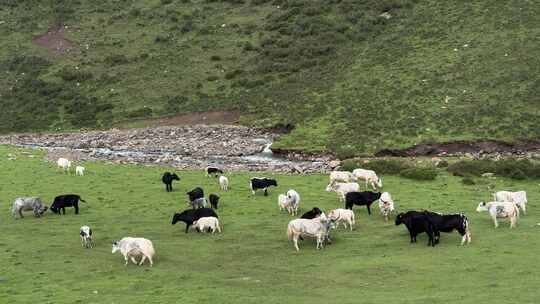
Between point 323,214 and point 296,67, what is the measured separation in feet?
165

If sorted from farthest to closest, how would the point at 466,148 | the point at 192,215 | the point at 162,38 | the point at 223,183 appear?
the point at 162,38
the point at 466,148
the point at 223,183
the point at 192,215

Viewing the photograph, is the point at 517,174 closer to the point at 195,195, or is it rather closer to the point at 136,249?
the point at 195,195

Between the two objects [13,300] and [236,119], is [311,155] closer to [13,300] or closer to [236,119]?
[236,119]

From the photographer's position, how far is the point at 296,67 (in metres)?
79.8

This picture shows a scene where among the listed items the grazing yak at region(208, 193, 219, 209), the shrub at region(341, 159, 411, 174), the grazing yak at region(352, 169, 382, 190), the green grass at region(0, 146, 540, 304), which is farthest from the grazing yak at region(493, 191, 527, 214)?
the grazing yak at region(208, 193, 219, 209)

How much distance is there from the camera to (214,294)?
23.3 meters

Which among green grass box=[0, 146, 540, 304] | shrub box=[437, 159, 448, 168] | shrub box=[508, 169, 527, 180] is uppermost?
shrub box=[437, 159, 448, 168]

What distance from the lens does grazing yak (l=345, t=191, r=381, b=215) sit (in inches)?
1321

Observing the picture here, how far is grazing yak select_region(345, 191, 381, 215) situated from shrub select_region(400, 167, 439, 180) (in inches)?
376

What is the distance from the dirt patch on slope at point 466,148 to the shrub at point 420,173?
11.2m

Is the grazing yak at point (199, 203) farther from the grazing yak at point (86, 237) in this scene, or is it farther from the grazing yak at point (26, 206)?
the grazing yak at point (26, 206)

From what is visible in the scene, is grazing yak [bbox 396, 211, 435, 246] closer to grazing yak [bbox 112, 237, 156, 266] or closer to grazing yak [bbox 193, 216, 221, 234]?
grazing yak [bbox 193, 216, 221, 234]

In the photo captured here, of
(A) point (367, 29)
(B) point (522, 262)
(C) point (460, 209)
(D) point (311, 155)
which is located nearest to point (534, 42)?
(A) point (367, 29)

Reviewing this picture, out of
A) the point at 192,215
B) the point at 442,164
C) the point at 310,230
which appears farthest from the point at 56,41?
the point at 310,230
